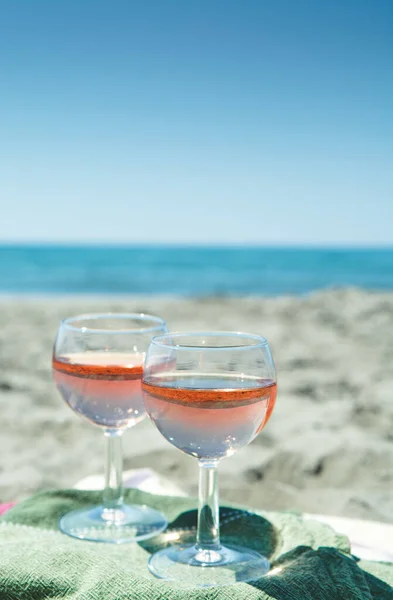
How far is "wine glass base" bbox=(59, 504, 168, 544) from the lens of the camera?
1.69 metres

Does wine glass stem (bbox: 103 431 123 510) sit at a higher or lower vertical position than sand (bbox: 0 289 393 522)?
higher

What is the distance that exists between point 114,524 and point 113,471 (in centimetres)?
13

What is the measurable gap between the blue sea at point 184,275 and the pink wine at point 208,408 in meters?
17.2

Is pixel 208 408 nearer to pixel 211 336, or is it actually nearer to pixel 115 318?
pixel 211 336

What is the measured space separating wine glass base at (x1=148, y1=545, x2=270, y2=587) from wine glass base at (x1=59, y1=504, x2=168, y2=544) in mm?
131

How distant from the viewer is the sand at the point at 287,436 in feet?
10.0

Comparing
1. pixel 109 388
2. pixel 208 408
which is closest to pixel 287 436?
pixel 109 388

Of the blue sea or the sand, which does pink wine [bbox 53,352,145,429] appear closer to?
the sand

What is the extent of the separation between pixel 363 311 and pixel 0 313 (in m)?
4.31

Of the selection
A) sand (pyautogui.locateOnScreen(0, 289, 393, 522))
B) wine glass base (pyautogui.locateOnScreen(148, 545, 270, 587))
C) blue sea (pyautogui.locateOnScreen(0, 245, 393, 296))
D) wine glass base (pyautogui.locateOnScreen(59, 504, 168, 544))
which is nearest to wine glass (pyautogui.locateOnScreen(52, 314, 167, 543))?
wine glass base (pyautogui.locateOnScreen(59, 504, 168, 544))

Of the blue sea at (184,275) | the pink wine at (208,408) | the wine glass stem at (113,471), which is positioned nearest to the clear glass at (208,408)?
the pink wine at (208,408)

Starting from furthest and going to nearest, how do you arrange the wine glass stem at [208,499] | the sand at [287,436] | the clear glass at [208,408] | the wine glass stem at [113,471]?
the sand at [287,436] < the wine glass stem at [113,471] < the wine glass stem at [208,499] < the clear glass at [208,408]

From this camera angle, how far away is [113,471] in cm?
180

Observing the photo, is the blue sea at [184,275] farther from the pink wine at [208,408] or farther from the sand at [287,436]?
the pink wine at [208,408]
